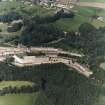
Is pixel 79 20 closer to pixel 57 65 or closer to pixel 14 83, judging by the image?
pixel 57 65

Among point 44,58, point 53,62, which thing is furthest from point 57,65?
point 44,58

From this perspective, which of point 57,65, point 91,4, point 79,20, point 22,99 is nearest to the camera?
point 22,99

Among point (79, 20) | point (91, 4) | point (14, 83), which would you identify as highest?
point (91, 4)

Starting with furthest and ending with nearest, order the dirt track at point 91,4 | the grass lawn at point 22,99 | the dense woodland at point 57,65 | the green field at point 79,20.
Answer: the dirt track at point 91,4 < the green field at point 79,20 < the dense woodland at point 57,65 < the grass lawn at point 22,99

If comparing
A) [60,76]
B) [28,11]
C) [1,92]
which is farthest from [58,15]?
[1,92]

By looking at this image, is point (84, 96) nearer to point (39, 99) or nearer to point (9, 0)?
point (39, 99)

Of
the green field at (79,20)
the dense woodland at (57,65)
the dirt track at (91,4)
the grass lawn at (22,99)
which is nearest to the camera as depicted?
the grass lawn at (22,99)

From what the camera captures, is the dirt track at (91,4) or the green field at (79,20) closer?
the green field at (79,20)

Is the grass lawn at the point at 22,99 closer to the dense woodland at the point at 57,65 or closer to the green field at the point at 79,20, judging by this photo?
the dense woodland at the point at 57,65

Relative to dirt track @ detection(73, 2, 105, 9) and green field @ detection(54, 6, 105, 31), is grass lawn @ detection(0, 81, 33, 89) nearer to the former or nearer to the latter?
green field @ detection(54, 6, 105, 31)

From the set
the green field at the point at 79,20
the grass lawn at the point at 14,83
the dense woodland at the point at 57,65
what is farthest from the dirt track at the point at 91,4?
the grass lawn at the point at 14,83

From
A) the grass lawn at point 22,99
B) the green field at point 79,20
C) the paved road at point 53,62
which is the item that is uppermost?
the green field at point 79,20
